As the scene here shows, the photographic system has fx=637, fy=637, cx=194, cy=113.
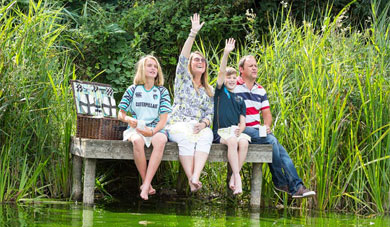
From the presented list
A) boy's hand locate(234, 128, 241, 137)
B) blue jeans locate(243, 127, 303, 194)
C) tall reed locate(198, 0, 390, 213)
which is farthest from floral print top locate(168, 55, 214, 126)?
tall reed locate(198, 0, 390, 213)

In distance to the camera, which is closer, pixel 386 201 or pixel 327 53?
pixel 386 201

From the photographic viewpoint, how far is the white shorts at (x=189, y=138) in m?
5.77

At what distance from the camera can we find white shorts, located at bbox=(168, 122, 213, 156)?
5.77 m

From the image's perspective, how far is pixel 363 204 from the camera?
6078mm

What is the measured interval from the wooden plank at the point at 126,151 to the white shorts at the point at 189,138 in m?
0.09

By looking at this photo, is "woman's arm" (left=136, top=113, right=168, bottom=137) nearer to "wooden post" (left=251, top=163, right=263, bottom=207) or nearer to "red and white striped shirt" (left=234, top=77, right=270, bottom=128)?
"red and white striped shirt" (left=234, top=77, right=270, bottom=128)

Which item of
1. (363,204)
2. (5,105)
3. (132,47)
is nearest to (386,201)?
(363,204)

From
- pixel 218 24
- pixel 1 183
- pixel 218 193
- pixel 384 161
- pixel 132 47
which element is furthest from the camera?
pixel 218 24

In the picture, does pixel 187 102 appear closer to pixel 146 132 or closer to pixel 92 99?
pixel 146 132

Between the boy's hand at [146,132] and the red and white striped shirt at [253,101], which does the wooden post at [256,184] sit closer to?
the red and white striped shirt at [253,101]

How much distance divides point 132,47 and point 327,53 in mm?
3311

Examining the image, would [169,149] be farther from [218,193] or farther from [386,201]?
[386,201]

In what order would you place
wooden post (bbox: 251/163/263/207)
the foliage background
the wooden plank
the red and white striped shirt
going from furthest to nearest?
1. the red and white striped shirt
2. wooden post (bbox: 251/163/263/207)
3. the foliage background
4. the wooden plank

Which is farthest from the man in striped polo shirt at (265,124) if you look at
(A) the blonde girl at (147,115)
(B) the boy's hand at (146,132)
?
(B) the boy's hand at (146,132)
